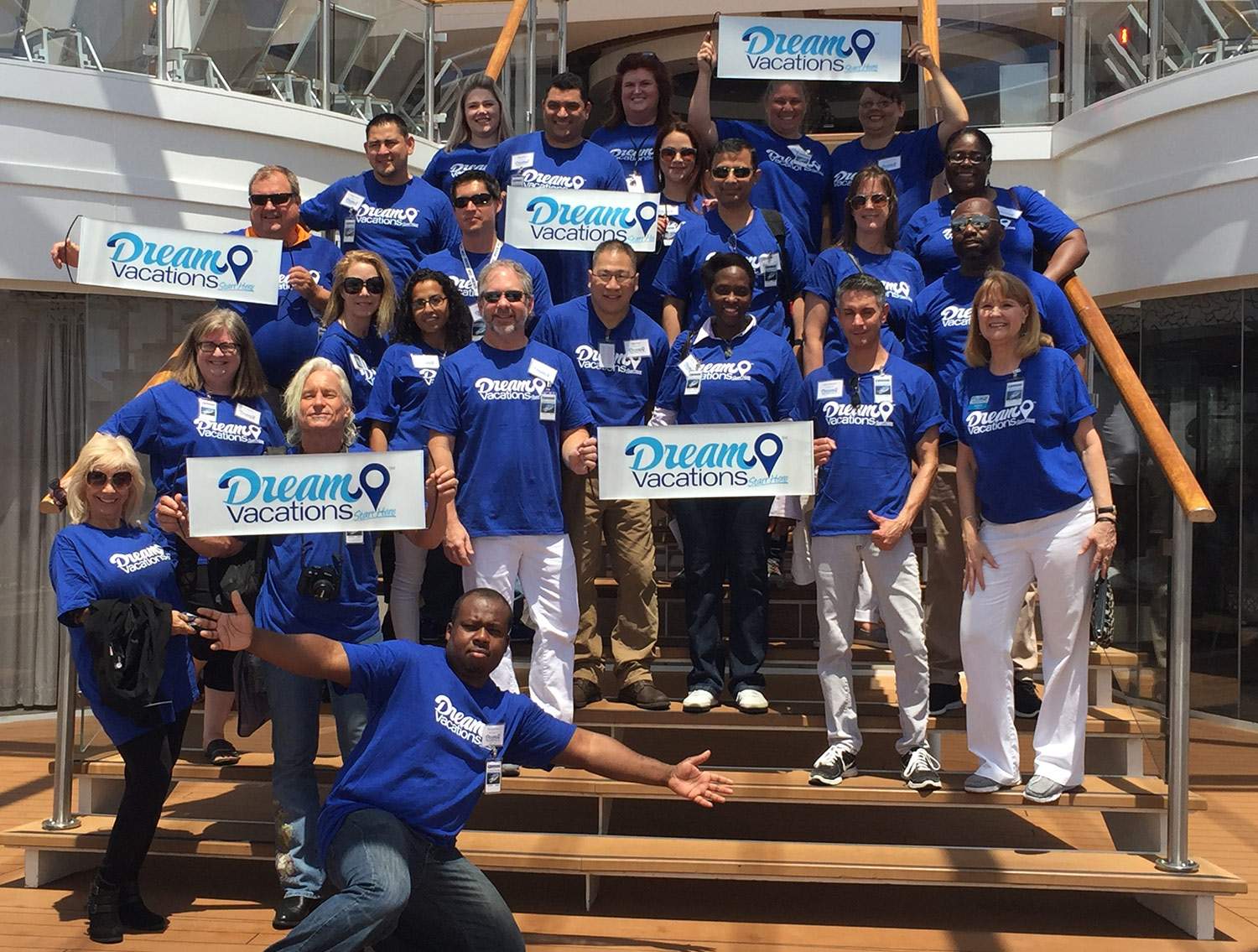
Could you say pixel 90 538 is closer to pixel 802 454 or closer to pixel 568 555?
pixel 568 555

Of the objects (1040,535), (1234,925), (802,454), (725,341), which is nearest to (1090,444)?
(1040,535)

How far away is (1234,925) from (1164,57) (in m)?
5.38

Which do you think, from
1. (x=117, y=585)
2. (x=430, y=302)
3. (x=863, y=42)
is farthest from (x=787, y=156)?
(x=117, y=585)

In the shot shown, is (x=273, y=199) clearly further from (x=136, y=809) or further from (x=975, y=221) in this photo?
(x=975, y=221)

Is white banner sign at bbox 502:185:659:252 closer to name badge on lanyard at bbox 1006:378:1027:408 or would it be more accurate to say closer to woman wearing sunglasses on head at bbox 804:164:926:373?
woman wearing sunglasses on head at bbox 804:164:926:373

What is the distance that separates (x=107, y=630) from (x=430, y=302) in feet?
6.08

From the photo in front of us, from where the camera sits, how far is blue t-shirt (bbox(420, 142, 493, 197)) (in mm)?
7457

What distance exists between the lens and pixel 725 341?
5879 millimetres

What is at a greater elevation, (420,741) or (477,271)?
(477,271)

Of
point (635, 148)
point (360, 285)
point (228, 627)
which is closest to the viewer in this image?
point (228, 627)

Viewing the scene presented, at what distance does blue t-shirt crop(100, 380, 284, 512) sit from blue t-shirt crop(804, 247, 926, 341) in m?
2.47

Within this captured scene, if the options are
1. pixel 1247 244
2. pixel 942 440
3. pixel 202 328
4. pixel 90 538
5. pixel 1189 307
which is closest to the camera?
pixel 90 538

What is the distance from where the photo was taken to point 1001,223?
250 inches

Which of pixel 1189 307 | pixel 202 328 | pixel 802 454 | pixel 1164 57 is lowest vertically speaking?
pixel 802 454
